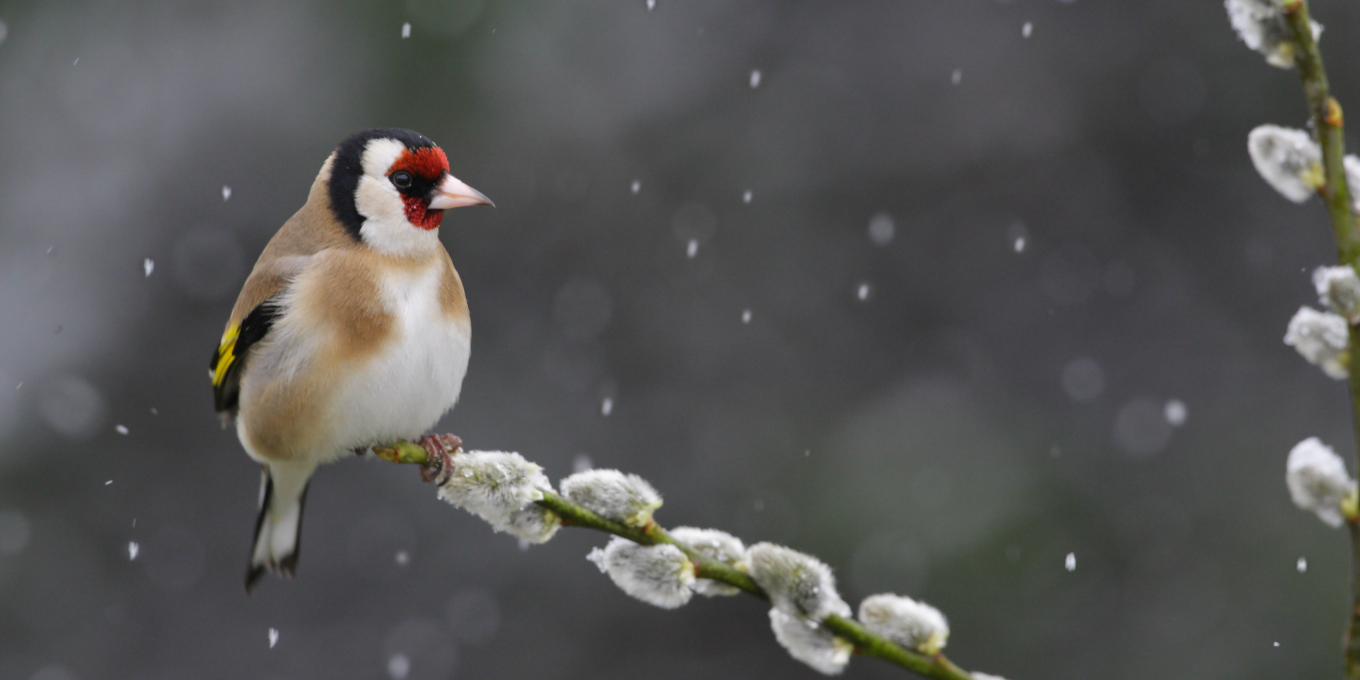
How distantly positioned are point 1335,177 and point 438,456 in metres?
1.30

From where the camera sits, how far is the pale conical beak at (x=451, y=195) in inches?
72.1

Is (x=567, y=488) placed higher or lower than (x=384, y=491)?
higher

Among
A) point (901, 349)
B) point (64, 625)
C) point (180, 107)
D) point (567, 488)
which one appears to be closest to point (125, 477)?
point (64, 625)

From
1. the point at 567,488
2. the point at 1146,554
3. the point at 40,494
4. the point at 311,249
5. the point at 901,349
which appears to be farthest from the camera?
the point at 901,349

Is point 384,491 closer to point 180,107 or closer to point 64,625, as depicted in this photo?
point 64,625

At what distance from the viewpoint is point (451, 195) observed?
6.25ft

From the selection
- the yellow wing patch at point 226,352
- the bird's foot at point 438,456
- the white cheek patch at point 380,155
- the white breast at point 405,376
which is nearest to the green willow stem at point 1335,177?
the bird's foot at point 438,456

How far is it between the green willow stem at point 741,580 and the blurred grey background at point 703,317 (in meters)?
3.59

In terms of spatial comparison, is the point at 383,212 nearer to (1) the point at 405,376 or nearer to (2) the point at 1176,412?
(1) the point at 405,376

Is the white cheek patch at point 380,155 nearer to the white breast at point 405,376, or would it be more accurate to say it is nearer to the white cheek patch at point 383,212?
the white cheek patch at point 383,212

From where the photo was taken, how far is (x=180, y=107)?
5527 millimetres

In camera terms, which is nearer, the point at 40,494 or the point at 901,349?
the point at 40,494

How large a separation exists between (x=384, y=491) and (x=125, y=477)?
1.30 meters

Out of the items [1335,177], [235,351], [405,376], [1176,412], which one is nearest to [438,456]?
[405,376]
